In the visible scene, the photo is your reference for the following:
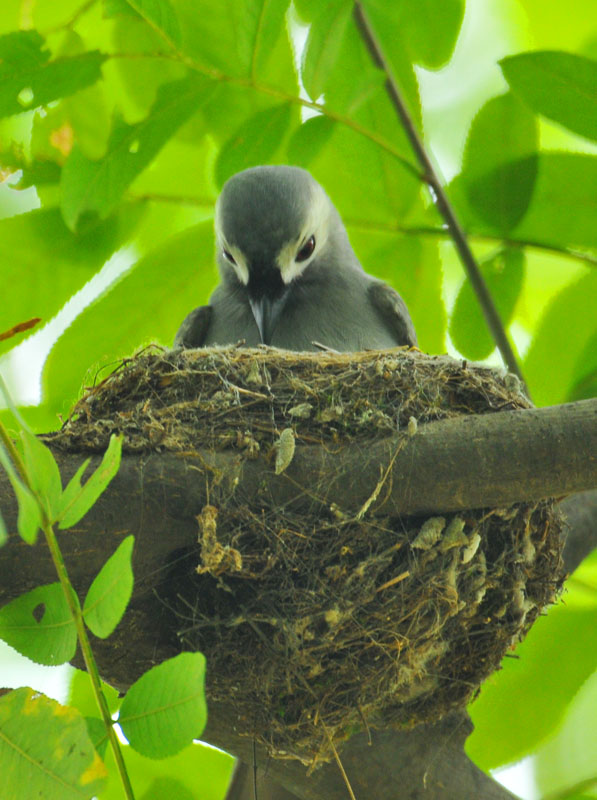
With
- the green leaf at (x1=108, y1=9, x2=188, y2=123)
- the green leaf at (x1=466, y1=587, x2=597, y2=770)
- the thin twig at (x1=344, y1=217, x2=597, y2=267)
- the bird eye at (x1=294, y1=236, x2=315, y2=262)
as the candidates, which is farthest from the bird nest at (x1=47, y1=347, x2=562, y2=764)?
the bird eye at (x1=294, y1=236, x2=315, y2=262)

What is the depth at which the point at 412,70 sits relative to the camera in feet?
11.8

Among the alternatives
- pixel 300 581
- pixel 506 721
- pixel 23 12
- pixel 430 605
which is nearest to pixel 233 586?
pixel 300 581

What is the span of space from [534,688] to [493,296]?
5.01 ft

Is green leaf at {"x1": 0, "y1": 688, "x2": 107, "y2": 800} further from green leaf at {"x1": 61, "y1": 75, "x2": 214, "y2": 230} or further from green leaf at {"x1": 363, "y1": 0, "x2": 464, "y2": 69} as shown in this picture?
green leaf at {"x1": 363, "y1": 0, "x2": 464, "y2": 69}

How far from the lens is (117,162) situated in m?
3.21

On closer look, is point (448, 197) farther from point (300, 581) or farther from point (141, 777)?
point (141, 777)

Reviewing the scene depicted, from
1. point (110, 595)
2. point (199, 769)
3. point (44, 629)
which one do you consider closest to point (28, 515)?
point (110, 595)

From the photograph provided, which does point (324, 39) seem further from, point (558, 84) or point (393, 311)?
point (393, 311)

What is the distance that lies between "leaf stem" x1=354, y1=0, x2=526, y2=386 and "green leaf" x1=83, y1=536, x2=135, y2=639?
2214 millimetres

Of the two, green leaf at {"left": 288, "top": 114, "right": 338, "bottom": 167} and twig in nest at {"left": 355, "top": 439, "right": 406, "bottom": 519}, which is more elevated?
green leaf at {"left": 288, "top": 114, "right": 338, "bottom": 167}

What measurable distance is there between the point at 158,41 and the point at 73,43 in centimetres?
31

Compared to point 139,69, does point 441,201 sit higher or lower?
lower

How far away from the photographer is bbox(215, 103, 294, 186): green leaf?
341cm

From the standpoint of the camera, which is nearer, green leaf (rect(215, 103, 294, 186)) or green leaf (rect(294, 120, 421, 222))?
green leaf (rect(215, 103, 294, 186))
